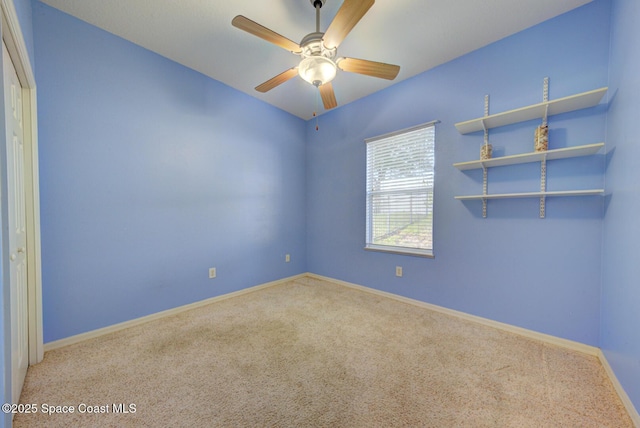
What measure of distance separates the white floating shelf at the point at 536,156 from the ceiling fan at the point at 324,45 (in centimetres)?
116

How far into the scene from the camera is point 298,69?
1.85m

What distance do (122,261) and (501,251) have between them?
11.7ft

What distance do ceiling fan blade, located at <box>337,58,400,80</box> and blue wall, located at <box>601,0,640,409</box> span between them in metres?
1.36

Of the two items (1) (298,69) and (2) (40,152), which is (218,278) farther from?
(1) (298,69)

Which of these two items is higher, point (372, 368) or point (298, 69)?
point (298, 69)

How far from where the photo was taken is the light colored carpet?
4.23 ft

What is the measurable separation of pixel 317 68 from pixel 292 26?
68cm

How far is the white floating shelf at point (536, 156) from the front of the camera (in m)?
1.76

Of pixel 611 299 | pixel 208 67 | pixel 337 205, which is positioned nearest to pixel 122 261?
pixel 208 67

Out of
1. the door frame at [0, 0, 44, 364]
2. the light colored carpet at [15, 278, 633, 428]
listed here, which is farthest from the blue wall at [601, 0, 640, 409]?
the door frame at [0, 0, 44, 364]

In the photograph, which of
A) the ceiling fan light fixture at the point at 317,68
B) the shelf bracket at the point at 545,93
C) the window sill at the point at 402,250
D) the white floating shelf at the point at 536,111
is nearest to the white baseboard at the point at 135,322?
the window sill at the point at 402,250

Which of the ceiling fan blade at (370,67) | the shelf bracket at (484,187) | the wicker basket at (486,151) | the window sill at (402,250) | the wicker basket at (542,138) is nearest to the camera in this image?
the ceiling fan blade at (370,67)

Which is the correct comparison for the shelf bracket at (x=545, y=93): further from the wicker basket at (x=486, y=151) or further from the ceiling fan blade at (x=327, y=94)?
the ceiling fan blade at (x=327, y=94)

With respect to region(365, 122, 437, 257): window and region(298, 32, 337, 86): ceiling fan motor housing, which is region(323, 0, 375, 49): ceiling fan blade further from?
region(365, 122, 437, 257): window
